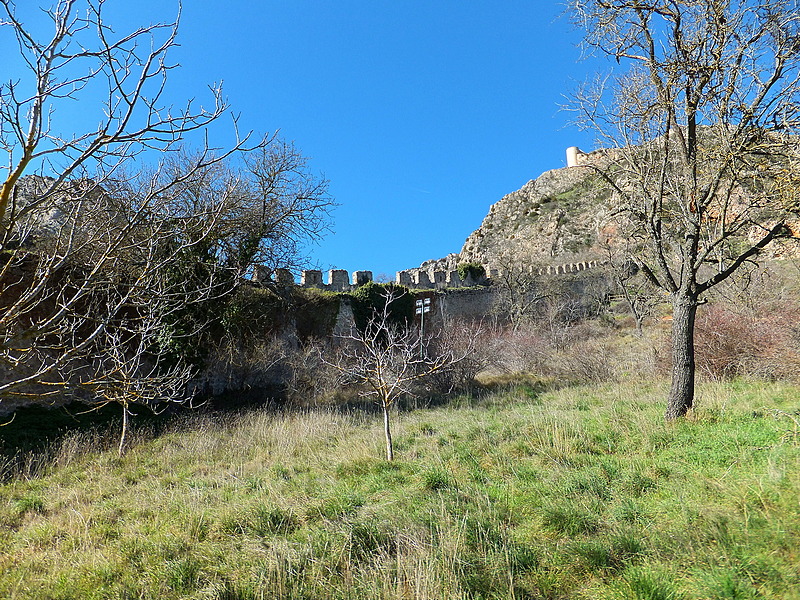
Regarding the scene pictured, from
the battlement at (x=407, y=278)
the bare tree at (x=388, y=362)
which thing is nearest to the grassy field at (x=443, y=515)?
the bare tree at (x=388, y=362)

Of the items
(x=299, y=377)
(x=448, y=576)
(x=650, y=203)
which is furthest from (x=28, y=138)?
(x=299, y=377)

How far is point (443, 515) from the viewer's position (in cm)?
372

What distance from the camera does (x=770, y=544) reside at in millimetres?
2668

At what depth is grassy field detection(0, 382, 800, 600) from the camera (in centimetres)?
282

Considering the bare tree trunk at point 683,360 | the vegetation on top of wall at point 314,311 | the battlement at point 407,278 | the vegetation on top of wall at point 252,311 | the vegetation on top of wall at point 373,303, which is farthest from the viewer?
the vegetation on top of wall at point 373,303

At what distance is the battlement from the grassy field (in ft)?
20.8

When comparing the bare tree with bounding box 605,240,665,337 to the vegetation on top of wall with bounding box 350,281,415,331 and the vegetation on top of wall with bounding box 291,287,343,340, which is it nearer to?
the vegetation on top of wall with bounding box 350,281,415,331

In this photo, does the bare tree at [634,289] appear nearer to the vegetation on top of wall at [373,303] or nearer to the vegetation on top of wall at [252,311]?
the vegetation on top of wall at [373,303]

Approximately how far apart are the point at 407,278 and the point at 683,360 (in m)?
15.2

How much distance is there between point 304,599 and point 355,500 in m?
1.58

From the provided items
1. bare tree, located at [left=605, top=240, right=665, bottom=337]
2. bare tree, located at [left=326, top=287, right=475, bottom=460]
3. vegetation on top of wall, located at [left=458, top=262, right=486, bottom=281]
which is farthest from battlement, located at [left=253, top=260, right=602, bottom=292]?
bare tree, located at [left=605, top=240, right=665, bottom=337]

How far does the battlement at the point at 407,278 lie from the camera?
12.7 metres

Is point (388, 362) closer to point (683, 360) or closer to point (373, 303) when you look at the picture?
point (683, 360)

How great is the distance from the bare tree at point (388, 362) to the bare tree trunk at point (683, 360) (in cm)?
330
